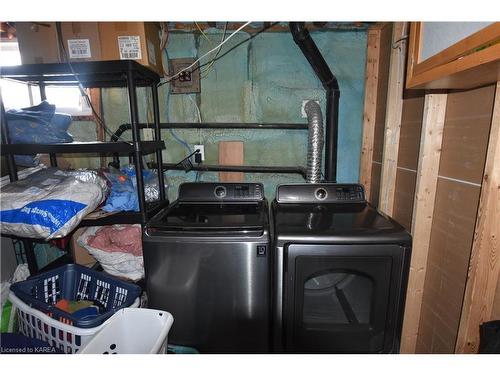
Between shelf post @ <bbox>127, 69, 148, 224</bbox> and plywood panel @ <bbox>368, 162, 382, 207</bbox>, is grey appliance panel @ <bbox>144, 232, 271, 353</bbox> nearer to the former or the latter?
shelf post @ <bbox>127, 69, 148, 224</bbox>

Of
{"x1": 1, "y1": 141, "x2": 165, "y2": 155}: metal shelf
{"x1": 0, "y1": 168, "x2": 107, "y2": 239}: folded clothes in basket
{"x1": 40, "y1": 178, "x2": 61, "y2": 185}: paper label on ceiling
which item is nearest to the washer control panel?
{"x1": 1, "y1": 141, "x2": 165, "y2": 155}: metal shelf

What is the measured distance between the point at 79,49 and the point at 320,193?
154 cm

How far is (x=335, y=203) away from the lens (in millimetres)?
1598

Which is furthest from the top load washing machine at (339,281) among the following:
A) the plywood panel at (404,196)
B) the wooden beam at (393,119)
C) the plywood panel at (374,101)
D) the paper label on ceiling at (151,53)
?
the paper label on ceiling at (151,53)

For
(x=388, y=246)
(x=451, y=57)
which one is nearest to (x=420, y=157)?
(x=388, y=246)

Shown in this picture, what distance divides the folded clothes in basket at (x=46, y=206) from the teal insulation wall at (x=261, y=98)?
78 centimetres

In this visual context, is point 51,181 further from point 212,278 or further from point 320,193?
point 320,193

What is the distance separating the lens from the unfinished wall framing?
3.24 feet

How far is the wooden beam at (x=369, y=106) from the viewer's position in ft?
5.84

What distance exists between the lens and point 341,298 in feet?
4.43

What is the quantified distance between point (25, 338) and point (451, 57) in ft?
6.72

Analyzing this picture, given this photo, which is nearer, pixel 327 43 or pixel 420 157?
pixel 420 157

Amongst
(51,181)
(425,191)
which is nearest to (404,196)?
(425,191)
